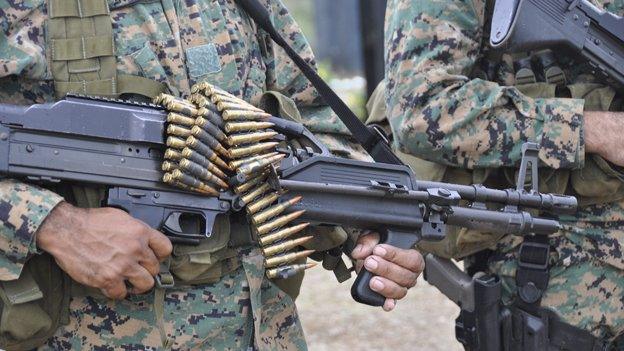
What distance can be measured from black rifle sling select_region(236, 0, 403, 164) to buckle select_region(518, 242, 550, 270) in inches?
28.7

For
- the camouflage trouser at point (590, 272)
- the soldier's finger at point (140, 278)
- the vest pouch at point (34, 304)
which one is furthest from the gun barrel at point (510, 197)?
the vest pouch at point (34, 304)

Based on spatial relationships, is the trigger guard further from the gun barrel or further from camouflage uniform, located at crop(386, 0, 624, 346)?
camouflage uniform, located at crop(386, 0, 624, 346)

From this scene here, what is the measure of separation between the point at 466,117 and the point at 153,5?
47.3 inches

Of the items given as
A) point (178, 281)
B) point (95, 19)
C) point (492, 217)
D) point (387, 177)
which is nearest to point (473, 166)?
A: point (492, 217)

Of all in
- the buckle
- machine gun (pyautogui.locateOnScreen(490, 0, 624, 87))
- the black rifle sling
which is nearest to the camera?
the black rifle sling

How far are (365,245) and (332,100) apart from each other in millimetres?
487

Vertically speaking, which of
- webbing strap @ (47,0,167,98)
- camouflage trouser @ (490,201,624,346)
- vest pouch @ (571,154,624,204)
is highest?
webbing strap @ (47,0,167,98)

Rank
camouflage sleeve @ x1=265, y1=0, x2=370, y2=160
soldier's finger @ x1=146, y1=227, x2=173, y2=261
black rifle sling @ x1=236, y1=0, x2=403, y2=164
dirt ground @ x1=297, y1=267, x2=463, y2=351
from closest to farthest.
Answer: soldier's finger @ x1=146, y1=227, x2=173, y2=261 < black rifle sling @ x1=236, y1=0, x2=403, y2=164 < camouflage sleeve @ x1=265, y1=0, x2=370, y2=160 < dirt ground @ x1=297, y1=267, x2=463, y2=351

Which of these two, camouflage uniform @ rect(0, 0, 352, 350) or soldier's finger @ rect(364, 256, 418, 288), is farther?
soldier's finger @ rect(364, 256, 418, 288)

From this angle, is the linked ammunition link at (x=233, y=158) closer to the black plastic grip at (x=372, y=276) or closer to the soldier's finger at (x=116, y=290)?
the black plastic grip at (x=372, y=276)

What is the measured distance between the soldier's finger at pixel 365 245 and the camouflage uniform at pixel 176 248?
26cm

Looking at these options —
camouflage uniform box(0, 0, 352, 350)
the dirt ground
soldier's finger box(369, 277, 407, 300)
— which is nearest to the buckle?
soldier's finger box(369, 277, 407, 300)

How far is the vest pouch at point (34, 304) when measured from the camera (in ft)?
7.77

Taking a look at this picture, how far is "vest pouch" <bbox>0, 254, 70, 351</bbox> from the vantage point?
7.77 ft
